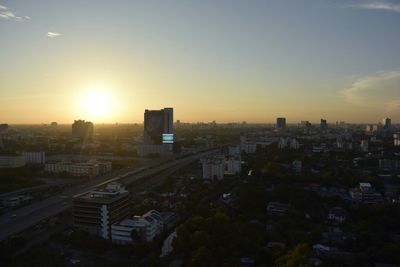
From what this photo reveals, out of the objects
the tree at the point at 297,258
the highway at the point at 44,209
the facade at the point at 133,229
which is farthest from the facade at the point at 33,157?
the tree at the point at 297,258

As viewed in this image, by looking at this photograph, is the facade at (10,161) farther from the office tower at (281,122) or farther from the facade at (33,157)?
the office tower at (281,122)

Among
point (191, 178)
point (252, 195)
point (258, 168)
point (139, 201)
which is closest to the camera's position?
point (252, 195)

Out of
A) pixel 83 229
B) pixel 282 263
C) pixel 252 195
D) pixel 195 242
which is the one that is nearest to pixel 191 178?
pixel 252 195

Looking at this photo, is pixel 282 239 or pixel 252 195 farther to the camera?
pixel 252 195

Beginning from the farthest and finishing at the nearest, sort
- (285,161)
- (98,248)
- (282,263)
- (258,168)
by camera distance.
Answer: (285,161), (258,168), (98,248), (282,263)

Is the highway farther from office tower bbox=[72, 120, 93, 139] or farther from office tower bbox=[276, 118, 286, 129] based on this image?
office tower bbox=[276, 118, 286, 129]

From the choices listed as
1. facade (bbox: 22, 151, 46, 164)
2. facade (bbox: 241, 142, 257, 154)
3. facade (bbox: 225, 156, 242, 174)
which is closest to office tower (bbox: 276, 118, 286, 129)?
facade (bbox: 241, 142, 257, 154)

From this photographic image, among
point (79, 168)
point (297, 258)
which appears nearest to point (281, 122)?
point (79, 168)

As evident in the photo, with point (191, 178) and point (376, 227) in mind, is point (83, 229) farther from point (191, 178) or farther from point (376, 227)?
point (191, 178)
